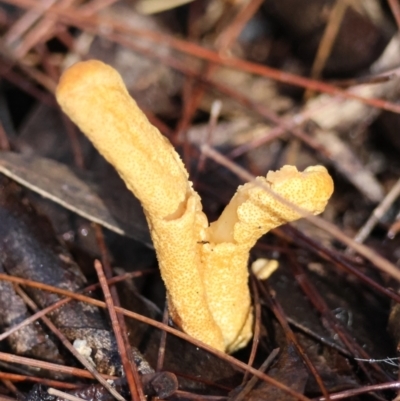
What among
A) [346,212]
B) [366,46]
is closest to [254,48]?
[366,46]

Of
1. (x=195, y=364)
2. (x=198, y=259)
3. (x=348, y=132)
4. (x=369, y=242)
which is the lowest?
(x=195, y=364)

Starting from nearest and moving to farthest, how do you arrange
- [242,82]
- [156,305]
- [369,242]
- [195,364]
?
[195,364] < [156,305] < [369,242] < [242,82]

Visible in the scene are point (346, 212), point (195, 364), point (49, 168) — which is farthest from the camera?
point (346, 212)

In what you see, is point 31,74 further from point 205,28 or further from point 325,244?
point 325,244

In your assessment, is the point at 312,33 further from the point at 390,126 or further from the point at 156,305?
the point at 156,305

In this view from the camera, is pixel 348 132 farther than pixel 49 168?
Yes

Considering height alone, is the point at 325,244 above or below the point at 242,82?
below

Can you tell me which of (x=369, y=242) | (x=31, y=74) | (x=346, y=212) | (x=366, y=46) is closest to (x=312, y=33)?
(x=366, y=46)
